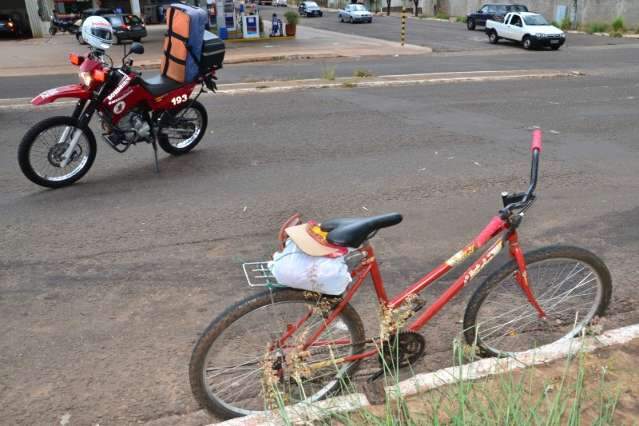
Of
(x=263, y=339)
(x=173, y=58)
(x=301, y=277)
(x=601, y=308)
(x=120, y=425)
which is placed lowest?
(x=120, y=425)

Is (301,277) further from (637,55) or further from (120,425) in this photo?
(637,55)

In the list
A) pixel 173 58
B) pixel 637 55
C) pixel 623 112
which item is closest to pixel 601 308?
pixel 173 58

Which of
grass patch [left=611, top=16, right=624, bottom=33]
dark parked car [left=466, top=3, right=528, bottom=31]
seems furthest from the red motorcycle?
grass patch [left=611, top=16, right=624, bottom=33]

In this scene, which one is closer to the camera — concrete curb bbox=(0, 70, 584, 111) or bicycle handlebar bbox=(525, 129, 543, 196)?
bicycle handlebar bbox=(525, 129, 543, 196)

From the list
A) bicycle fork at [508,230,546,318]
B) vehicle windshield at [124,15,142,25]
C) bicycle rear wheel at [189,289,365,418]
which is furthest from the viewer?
vehicle windshield at [124,15,142,25]

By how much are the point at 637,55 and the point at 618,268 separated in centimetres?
2036

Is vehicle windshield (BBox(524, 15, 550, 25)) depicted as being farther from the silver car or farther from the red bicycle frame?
the red bicycle frame

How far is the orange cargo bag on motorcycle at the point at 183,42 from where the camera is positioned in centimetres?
666

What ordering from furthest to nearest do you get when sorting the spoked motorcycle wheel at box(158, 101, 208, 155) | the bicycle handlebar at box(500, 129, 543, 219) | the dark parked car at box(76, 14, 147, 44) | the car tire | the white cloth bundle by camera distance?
the car tire, the dark parked car at box(76, 14, 147, 44), the spoked motorcycle wheel at box(158, 101, 208, 155), the bicycle handlebar at box(500, 129, 543, 219), the white cloth bundle

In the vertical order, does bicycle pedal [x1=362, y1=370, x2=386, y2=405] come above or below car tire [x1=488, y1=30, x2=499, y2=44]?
below

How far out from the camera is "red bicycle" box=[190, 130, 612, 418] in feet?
8.72

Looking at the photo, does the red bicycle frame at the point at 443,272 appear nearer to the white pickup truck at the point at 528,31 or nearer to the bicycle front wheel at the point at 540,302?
the bicycle front wheel at the point at 540,302

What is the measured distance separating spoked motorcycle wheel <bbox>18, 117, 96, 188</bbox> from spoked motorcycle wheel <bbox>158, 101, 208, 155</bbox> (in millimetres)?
948

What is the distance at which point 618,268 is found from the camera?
4.49 m
